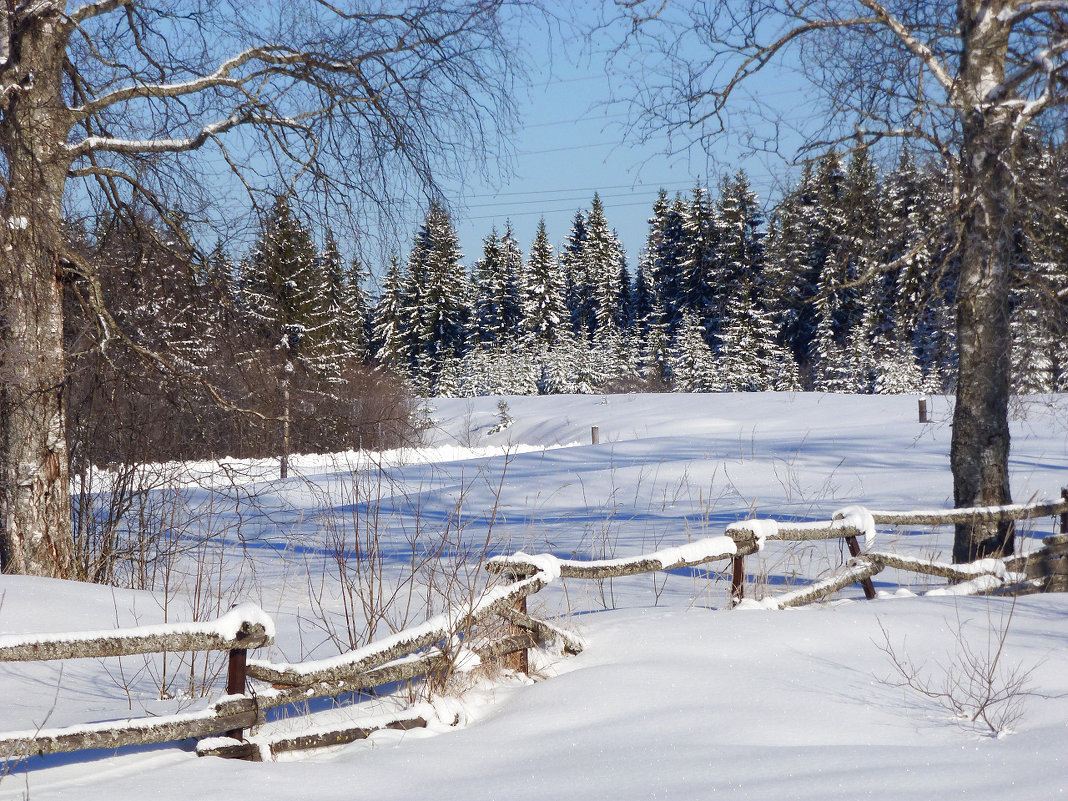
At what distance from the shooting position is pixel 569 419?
107ft

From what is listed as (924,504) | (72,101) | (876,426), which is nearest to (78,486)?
(72,101)

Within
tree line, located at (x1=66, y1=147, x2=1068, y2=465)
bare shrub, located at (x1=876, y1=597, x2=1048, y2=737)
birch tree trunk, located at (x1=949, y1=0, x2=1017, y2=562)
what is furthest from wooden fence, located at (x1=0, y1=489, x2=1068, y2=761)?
birch tree trunk, located at (x1=949, y1=0, x2=1017, y2=562)

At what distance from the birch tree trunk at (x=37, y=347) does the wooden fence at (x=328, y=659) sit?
2920 mm

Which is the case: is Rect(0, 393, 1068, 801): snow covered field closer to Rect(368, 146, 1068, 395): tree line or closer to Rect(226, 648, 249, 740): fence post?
Rect(226, 648, 249, 740): fence post

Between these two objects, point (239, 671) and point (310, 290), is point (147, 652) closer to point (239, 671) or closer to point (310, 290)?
point (239, 671)

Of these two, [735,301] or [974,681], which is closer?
[974,681]

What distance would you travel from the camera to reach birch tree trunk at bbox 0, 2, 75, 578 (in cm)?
554

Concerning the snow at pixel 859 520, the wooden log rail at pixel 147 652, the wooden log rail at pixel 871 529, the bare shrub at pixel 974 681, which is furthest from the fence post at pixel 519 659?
the snow at pixel 859 520

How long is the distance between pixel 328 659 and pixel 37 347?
3.74 m

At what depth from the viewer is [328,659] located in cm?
344

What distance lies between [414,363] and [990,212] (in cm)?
5657

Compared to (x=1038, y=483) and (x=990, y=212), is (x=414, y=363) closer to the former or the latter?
(x=1038, y=483)

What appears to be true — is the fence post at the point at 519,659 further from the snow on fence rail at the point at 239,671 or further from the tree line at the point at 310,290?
the tree line at the point at 310,290

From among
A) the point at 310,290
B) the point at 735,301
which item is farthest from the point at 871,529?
the point at 735,301
